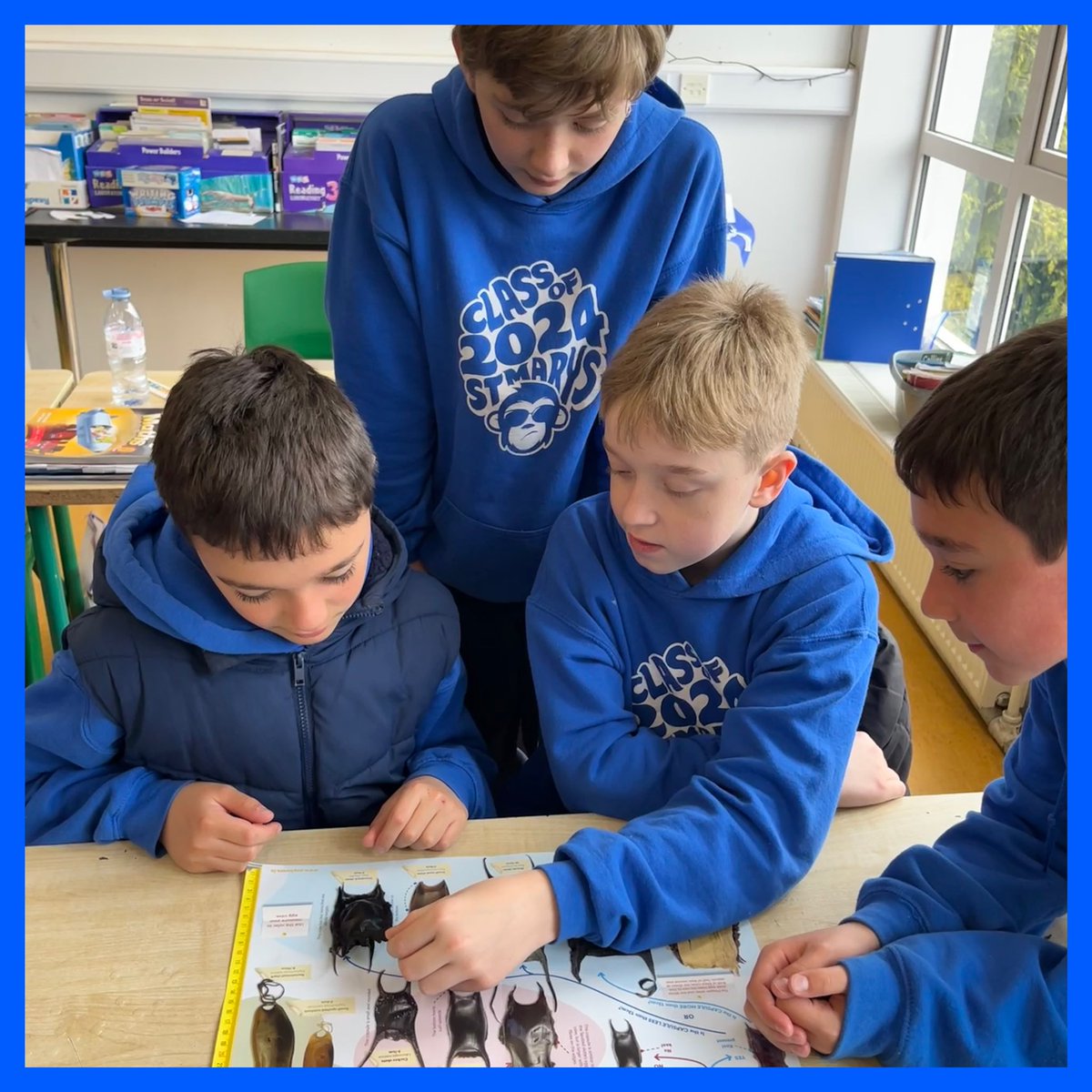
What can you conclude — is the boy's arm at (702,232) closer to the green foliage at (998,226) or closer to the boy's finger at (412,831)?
the boy's finger at (412,831)

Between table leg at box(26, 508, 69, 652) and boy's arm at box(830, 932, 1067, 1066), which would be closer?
boy's arm at box(830, 932, 1067, 1066)

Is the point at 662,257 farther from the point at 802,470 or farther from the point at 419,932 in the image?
the point at 419,932

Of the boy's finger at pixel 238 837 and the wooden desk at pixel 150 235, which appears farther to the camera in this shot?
the wooden desk at pixel 150 235

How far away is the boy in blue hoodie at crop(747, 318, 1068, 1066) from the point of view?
77 centimetres

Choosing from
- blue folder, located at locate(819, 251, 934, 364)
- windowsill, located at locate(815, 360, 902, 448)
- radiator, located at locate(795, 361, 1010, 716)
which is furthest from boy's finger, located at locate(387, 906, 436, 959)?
blue folder, located at locate(819, 251, 934, 364)

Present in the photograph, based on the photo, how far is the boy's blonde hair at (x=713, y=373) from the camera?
1.02 metres

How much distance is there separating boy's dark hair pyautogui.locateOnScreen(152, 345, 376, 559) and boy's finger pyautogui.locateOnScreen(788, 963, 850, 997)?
22.1 inches

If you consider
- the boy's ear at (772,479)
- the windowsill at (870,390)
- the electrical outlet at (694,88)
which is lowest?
the windowsill at (870,390)

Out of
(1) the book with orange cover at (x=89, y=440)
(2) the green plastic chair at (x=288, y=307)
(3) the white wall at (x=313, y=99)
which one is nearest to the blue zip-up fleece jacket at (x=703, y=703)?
(1) the book with orange cover at (x=89, y=440)

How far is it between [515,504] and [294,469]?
1.22 feet

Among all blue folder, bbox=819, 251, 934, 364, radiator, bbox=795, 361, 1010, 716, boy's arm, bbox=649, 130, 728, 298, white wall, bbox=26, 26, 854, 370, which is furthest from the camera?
white wall, bbox=26, 26, 854, 370

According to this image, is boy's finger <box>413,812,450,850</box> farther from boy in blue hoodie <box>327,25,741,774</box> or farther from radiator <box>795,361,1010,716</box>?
radiator <box>795,361,1010,716</box>

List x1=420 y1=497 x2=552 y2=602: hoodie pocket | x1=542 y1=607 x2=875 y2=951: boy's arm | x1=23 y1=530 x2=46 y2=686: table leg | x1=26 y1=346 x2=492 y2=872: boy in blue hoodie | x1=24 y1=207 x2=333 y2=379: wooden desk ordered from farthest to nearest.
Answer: x1=24 y1=207 x2=333 y2=379: wooden desk < x1=23 y1=530 x2=46 y2=686: table leg < x1=420 y1=497 x2=552 y2=602: hoodie pocket < x1=26 y1=346 x2=492 y2=872: boy in blue hoodie < x1=542 y1=607 x2=875 y2=951: boy's arm

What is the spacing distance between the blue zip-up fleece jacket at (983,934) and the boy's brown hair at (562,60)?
25.8 inches
